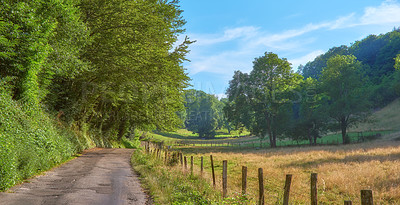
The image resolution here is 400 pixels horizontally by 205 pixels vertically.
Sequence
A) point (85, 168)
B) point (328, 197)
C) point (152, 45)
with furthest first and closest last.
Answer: point (152, 45) < point (85, 168) < point (328, 197)

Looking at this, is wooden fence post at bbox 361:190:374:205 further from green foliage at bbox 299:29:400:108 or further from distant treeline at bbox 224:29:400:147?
green foliage at bbox 299:29:400:108

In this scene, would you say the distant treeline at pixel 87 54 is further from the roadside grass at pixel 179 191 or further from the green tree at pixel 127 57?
the roadside grass at pixel 179 191

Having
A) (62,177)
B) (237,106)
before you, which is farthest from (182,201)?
(237,106)

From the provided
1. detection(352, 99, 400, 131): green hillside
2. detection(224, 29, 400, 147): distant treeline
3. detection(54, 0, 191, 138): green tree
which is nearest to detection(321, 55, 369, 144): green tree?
detection(224, 29, 400, 147): distant treeline

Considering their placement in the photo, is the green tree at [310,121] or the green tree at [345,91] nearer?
the green tree at [345,91]

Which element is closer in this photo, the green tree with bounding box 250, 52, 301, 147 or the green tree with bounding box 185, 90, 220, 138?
the green tree with bounding box 250, 52, 301, 147

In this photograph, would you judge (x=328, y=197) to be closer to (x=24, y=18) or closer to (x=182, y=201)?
(x=182, y=201)

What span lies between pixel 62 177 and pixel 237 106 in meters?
40.7

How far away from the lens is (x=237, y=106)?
162 ft

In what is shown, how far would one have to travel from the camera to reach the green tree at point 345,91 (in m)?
46.3

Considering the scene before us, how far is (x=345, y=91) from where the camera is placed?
160 feet

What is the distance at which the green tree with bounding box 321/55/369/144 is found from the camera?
46.3m

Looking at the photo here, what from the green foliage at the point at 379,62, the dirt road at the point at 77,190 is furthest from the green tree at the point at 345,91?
the dirt road at the point at 77,190

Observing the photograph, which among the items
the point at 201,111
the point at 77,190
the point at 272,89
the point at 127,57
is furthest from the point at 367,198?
the point at 201,111
